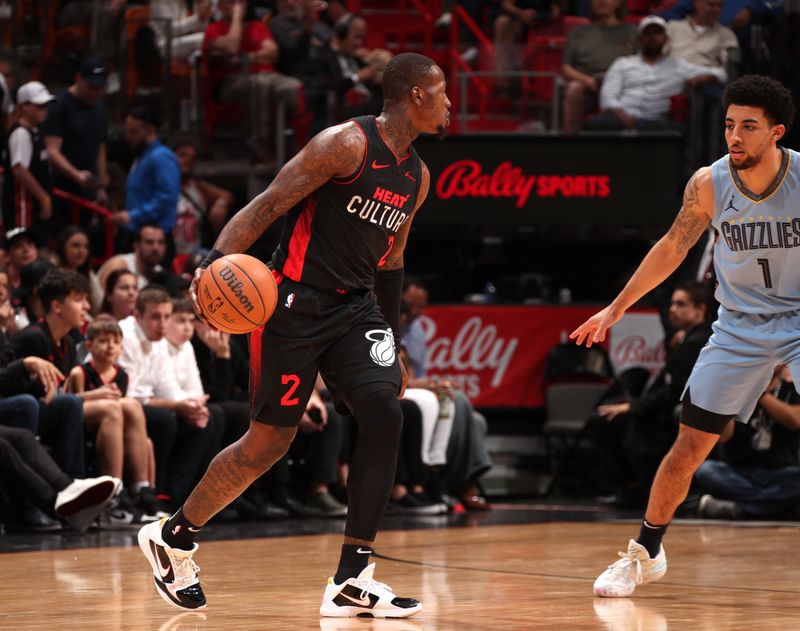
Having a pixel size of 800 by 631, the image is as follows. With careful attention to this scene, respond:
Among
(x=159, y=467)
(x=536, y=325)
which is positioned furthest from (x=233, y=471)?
(x=536, y=325)

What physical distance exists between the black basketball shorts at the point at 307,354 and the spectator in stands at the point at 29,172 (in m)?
6.97

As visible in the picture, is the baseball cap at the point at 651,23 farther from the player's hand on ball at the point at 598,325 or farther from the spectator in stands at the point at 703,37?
the player's hand on ball at the point at 598,325

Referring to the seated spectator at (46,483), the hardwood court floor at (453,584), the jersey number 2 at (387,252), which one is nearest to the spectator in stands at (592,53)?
the hardwood court floor at (453,584)

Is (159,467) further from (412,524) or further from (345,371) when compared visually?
(345,371)

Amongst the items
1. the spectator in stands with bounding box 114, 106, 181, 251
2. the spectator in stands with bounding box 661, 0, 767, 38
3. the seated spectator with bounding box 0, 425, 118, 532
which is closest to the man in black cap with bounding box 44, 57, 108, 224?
the spectator in stands with bounding box 114, 106, 181, 251

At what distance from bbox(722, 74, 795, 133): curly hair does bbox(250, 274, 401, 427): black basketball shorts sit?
1733 mm

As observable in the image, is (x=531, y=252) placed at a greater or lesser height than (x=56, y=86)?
lesser

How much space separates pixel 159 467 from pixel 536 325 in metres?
4.60

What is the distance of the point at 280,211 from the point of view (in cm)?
515

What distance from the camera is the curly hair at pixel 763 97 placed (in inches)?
219

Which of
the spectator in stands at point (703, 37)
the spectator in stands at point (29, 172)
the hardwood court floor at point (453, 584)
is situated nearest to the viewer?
the hardwood court floor at point (453, 584)

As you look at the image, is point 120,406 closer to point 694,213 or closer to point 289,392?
point 289,392

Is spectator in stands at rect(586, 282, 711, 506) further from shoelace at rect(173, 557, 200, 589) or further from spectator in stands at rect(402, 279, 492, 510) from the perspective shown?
shoelace at rect(173, 557, 200, 589)

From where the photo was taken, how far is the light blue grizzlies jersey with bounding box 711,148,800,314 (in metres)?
5.61
